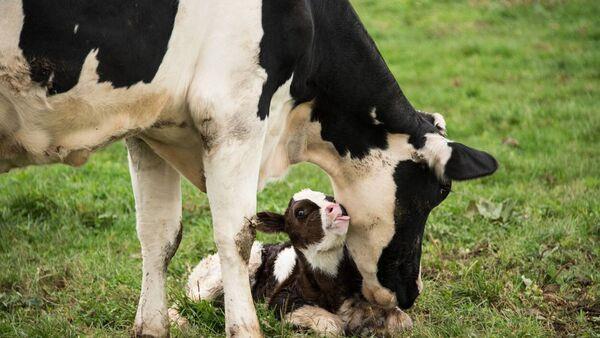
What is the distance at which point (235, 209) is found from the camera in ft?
14.5

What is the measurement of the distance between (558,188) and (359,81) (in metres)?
3.97

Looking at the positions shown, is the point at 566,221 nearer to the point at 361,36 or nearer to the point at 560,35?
the point at 361,36

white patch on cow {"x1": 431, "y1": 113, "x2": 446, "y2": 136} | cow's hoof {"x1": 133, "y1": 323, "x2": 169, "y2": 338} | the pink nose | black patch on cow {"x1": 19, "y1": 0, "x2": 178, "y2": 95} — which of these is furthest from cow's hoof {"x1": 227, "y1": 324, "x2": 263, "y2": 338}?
white patch on cow {"x1": 431, "y1": 113, "x2": 446, "y2": 136}

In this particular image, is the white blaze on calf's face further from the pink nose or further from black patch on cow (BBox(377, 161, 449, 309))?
black patch on cow (BBox(377, 161, 449, 309))

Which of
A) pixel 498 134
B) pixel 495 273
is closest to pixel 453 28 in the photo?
pixel 498 134

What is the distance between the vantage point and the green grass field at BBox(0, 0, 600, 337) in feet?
18.3

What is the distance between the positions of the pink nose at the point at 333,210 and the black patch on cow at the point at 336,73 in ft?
1.05

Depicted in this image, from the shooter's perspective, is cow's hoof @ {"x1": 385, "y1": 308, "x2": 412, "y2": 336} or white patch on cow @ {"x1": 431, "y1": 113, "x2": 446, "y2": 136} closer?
cow's hoof @ {"x1": 385, "y1": 308, "x2": 412, "y2": 336}

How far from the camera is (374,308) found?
18.3 feet

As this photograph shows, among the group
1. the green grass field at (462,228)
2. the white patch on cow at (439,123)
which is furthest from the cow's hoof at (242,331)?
the white patch on cow at (439,123)

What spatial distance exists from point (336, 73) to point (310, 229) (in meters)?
1.11

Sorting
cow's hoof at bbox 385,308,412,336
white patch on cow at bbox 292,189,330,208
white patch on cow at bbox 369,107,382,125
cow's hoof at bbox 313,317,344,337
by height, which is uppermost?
white patch on cow at bbox 369,107,382,125

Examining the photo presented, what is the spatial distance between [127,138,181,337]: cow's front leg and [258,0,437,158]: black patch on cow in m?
0.94

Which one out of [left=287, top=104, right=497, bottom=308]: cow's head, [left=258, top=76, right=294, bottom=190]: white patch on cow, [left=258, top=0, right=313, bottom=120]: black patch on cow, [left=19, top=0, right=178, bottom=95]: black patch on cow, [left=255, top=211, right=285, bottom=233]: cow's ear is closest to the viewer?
[left=19, top=0, right=178, bottom=95]: black patch on cow
